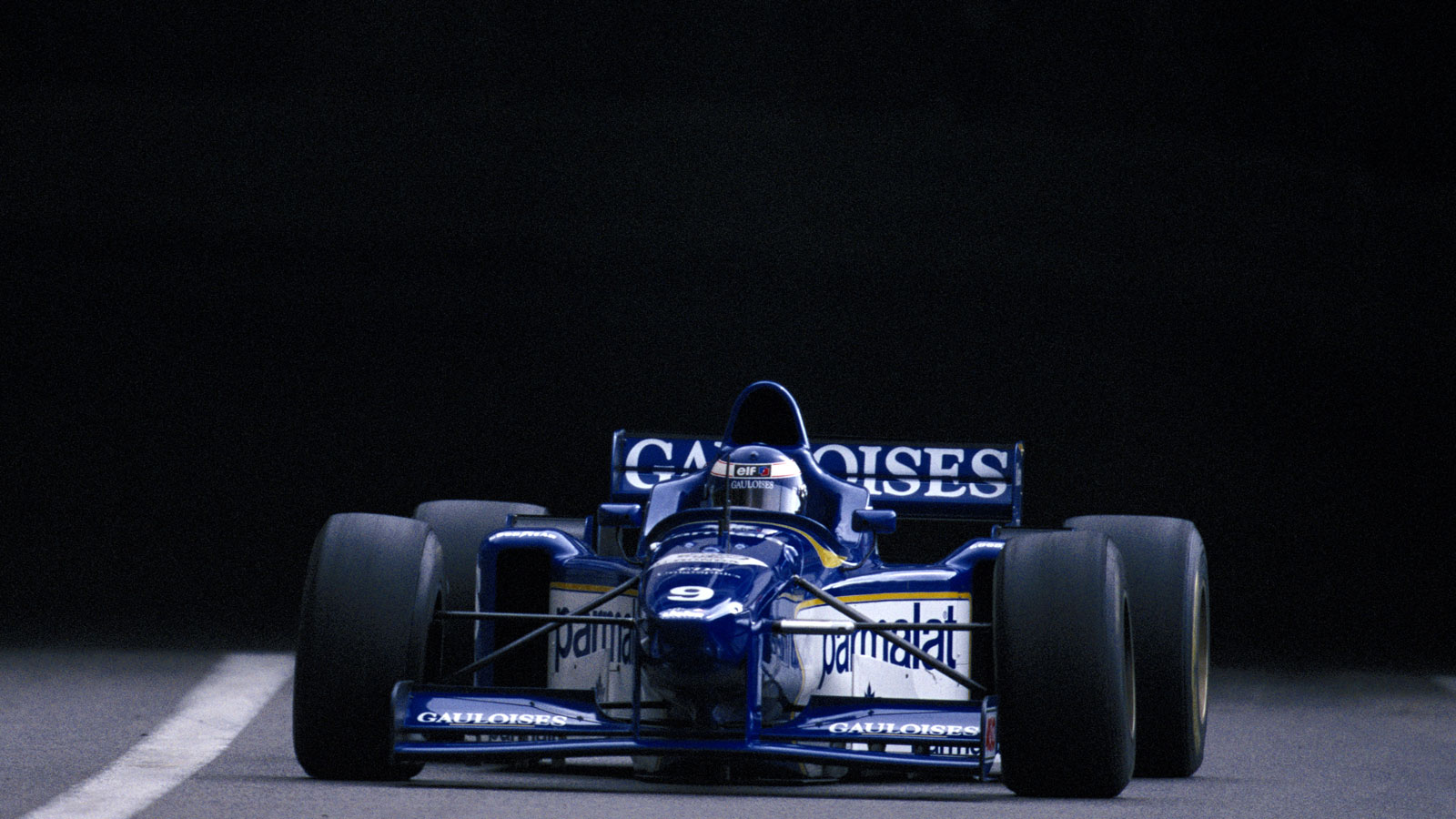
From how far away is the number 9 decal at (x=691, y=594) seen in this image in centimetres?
679

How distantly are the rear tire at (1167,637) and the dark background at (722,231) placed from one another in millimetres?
12644

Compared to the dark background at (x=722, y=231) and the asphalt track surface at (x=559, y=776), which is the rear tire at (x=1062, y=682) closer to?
the asphalt track surface at (x=559, y=776)

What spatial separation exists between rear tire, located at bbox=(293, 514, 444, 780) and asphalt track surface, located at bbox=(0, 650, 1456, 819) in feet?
0.40

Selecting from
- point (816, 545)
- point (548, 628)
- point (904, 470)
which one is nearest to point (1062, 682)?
point (816, 545)

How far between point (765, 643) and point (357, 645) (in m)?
1.29

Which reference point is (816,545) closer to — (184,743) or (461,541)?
(461,541)

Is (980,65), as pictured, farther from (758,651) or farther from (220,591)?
(758,651)

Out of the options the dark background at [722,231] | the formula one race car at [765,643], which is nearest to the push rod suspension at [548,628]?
the formula one race car at [765,643]

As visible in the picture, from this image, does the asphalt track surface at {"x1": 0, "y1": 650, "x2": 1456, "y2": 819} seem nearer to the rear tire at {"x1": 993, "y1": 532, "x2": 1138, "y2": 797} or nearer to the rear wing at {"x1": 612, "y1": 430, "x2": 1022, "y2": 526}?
the rear tire at {"x1": 993, "y1": 532, "x2": 1138, "y2": 797}

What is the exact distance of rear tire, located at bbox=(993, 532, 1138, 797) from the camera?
659 centimetres

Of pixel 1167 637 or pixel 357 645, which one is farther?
pixel 1167 637

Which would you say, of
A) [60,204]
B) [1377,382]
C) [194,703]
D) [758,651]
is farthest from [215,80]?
[758,651]

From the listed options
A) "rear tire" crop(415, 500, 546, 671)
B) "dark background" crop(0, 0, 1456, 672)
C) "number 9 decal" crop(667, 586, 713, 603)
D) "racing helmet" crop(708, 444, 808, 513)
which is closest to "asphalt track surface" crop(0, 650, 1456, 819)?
"number 9 decal" crop(667, 586, 713, 603)

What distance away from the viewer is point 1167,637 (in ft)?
26.7
